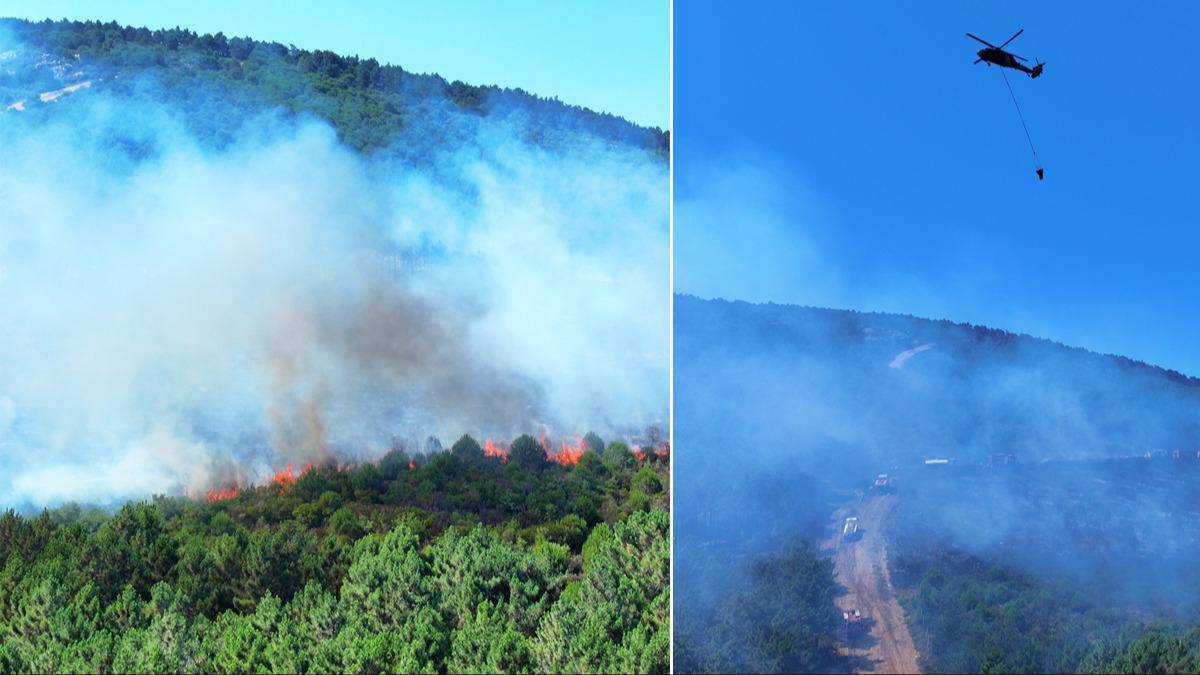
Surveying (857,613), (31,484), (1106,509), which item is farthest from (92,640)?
(1106,509)

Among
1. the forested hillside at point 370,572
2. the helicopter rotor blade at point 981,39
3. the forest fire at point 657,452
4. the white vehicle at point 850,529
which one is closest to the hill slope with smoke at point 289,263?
the forest fire at point 657,452

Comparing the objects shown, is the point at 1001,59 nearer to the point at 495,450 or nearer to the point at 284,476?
the point at 495,450

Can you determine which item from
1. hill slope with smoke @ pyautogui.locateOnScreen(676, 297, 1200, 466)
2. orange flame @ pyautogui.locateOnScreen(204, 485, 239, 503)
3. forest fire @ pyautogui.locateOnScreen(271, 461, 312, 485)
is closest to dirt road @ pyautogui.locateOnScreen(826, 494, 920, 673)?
hill slope with smoke @ pyautogui.locateOnScreen(676, 297, 1200, 466)

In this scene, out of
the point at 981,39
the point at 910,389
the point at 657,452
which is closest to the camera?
the point at 981,39

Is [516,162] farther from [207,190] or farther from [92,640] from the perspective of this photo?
[92,640]

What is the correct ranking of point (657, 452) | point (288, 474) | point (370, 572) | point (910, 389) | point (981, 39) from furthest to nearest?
1. point (657, 452)
2. point (288, 474)
3. point (370, 572)
4. point (910, 389)
5. point (981, 39)

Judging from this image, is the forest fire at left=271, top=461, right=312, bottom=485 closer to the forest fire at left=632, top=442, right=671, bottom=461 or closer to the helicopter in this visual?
the forest fire at left=632, top=442, right=671, bottom=461

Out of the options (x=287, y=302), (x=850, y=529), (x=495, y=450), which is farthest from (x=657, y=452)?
(x=287, y=302)
